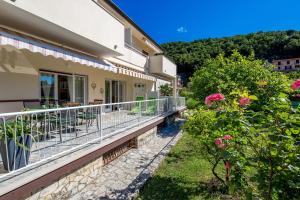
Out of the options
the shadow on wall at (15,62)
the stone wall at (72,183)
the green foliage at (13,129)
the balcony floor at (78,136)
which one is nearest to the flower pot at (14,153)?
the green foliage at (13,129)

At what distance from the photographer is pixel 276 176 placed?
4754mm

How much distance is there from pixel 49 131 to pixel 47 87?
25.7 feet

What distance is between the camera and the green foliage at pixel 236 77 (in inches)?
564

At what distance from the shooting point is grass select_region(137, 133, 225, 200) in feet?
28.3

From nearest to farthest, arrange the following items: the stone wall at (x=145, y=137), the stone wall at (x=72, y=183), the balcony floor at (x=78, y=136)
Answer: the stone wall at (x=72, y=183) < the balcony floor at (x=78, y=136) < the stone wall at (x=145, y=137)

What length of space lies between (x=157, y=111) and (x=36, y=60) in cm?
1177

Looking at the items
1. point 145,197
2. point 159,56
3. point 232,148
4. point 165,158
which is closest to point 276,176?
point 232,148

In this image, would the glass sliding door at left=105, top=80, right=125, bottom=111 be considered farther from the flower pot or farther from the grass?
the flower pot

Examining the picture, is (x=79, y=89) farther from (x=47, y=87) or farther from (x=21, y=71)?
(x=21, y=71)

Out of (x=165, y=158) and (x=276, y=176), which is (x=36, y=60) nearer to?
(x=165, y=158)

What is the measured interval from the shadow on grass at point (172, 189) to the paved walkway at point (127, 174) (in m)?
0.41

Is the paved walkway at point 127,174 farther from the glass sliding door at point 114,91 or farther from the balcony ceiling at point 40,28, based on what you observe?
the glass sliding door at point 114,91

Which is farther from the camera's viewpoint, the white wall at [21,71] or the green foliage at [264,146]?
the white wall at [21,71]

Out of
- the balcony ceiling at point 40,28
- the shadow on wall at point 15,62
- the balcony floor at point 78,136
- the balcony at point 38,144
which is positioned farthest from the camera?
the shadow on wall at point 15,62
